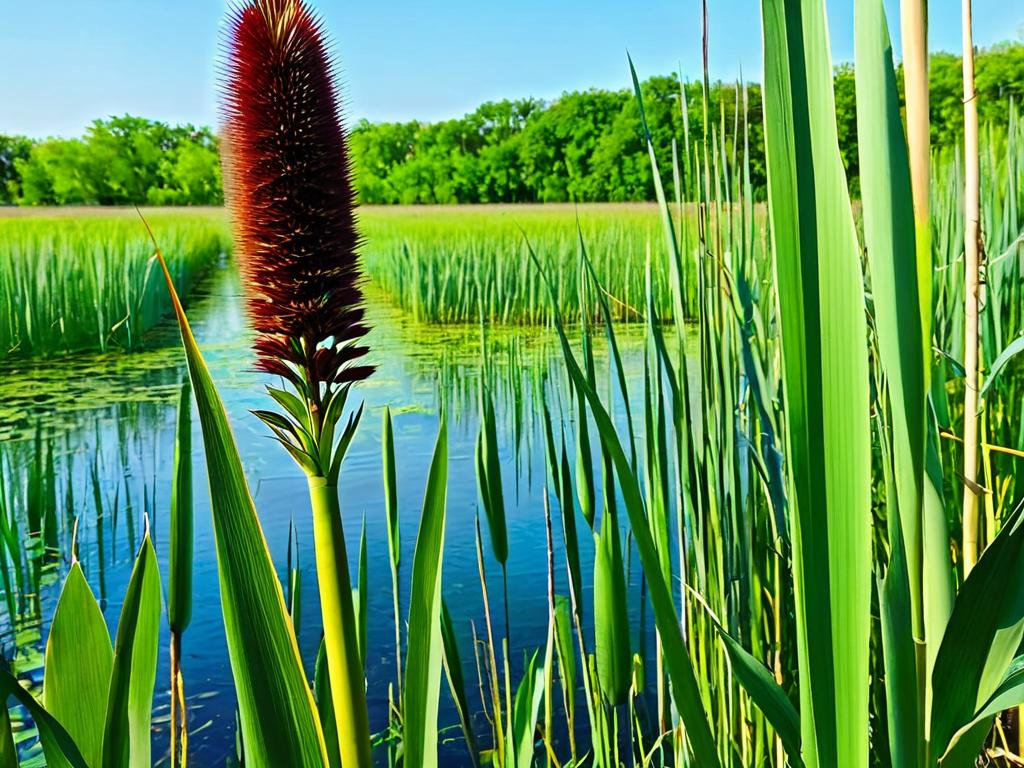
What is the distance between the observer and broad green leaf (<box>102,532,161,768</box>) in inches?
18.2

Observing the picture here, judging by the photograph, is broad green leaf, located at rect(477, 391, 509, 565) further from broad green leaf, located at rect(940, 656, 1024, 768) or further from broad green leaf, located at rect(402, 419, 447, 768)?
broad green leaf, located at rect(940, 656, 1024, 768)

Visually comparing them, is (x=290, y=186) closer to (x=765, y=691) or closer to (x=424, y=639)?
(x=424, y=639)

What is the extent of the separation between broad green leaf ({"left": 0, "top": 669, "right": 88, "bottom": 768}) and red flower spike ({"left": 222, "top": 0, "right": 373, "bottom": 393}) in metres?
0.20

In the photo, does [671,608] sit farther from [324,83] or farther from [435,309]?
[435,309]

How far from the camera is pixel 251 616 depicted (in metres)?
0.41

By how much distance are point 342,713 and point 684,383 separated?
40cm

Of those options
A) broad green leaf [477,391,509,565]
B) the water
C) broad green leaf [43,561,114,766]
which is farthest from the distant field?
broad green leaf [43,561,114,766]

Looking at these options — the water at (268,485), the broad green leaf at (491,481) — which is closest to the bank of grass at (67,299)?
the water at (268,485)

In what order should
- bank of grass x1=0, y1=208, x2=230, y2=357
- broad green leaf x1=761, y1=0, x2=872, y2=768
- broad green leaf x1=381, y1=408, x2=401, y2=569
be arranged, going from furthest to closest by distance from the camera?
bank of grass x1=0, y1=208, x2=230, y2=357, broad green leaf x1=381, y1=408, x2=401, y2=569, broad green leaf x1=761, y1=0, x2=872, y2=768

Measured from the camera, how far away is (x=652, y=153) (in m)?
0.61

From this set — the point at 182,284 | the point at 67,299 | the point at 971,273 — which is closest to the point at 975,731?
the point at 971,273

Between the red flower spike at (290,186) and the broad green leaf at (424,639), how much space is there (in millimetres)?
84

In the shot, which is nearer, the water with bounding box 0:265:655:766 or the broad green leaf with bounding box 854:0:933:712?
the broad green leaf with bounding box 854:0:933:712

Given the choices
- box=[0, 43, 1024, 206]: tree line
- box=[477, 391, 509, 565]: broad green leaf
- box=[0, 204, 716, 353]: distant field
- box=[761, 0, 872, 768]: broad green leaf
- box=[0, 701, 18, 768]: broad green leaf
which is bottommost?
box=[0, 701, 18, 768]: broad green leaf
